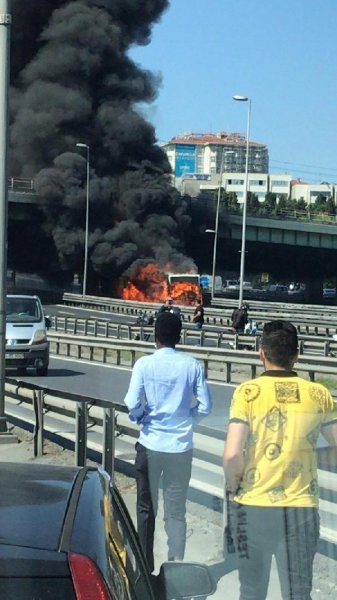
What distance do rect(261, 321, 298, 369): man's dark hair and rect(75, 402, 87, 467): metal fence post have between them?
5410mm

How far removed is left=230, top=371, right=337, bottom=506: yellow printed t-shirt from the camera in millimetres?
4336

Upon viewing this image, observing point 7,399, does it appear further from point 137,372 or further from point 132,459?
point 137,372

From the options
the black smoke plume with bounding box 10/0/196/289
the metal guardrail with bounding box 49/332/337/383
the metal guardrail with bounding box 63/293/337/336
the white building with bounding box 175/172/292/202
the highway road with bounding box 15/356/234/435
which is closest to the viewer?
the highway road with bounding box 15/356/234/435

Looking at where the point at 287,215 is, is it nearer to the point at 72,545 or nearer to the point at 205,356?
the point at 205,356

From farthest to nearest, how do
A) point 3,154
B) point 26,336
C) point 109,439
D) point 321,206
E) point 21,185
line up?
point 321,206
point 21,185
point 26,336
point 3,154
point 109,439

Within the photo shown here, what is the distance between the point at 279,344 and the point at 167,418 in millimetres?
1738

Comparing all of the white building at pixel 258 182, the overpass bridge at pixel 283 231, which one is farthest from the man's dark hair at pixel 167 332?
the white building at pixel 258 182

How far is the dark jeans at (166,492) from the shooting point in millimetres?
6117

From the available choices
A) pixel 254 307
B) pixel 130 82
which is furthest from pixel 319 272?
pixel 254 307

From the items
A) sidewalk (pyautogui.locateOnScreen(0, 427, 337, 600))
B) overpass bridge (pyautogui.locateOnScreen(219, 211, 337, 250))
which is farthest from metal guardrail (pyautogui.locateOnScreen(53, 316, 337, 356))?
overpass bridge (pyautogui.locateOnScreen(219, 211, 337, 250))

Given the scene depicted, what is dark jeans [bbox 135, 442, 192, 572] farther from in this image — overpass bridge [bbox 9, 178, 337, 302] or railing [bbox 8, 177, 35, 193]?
railing [bbox 8, 177, 35, 193]

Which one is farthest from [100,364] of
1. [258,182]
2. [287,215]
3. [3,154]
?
[258,182]

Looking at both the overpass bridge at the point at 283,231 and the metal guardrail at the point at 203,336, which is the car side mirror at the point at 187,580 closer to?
the metal guardrail at the point at 203,336

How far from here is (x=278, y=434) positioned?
436 centimetres
